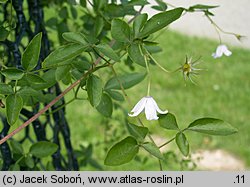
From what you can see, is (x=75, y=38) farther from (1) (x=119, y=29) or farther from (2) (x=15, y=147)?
(2) (x=15, y=147)

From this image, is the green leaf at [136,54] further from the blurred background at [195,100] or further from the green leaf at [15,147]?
the blurred background at [195,100]

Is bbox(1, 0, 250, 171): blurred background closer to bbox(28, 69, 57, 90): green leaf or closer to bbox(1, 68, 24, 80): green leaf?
bbox(28, 69, 57, 90): green leaf

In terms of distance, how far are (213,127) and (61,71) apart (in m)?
0.24

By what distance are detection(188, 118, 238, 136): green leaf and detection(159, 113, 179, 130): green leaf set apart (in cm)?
3

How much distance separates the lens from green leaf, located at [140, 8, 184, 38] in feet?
2.71

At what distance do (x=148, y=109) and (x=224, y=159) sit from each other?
2.10 meters

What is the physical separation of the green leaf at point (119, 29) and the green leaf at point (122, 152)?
15 cm

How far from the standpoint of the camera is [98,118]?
3211 millimetres

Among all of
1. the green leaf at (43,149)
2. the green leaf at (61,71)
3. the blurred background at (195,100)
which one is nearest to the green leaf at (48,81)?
the green leaf at (61,71)

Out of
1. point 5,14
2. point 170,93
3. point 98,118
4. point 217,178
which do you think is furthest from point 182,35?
point 217,178

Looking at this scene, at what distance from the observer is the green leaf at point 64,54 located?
810 mm

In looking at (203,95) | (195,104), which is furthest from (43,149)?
(203,95)

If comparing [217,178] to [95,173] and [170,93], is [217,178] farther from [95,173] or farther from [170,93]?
[170,93]

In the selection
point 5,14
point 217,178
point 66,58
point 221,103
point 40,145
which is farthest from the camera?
point 221,103
